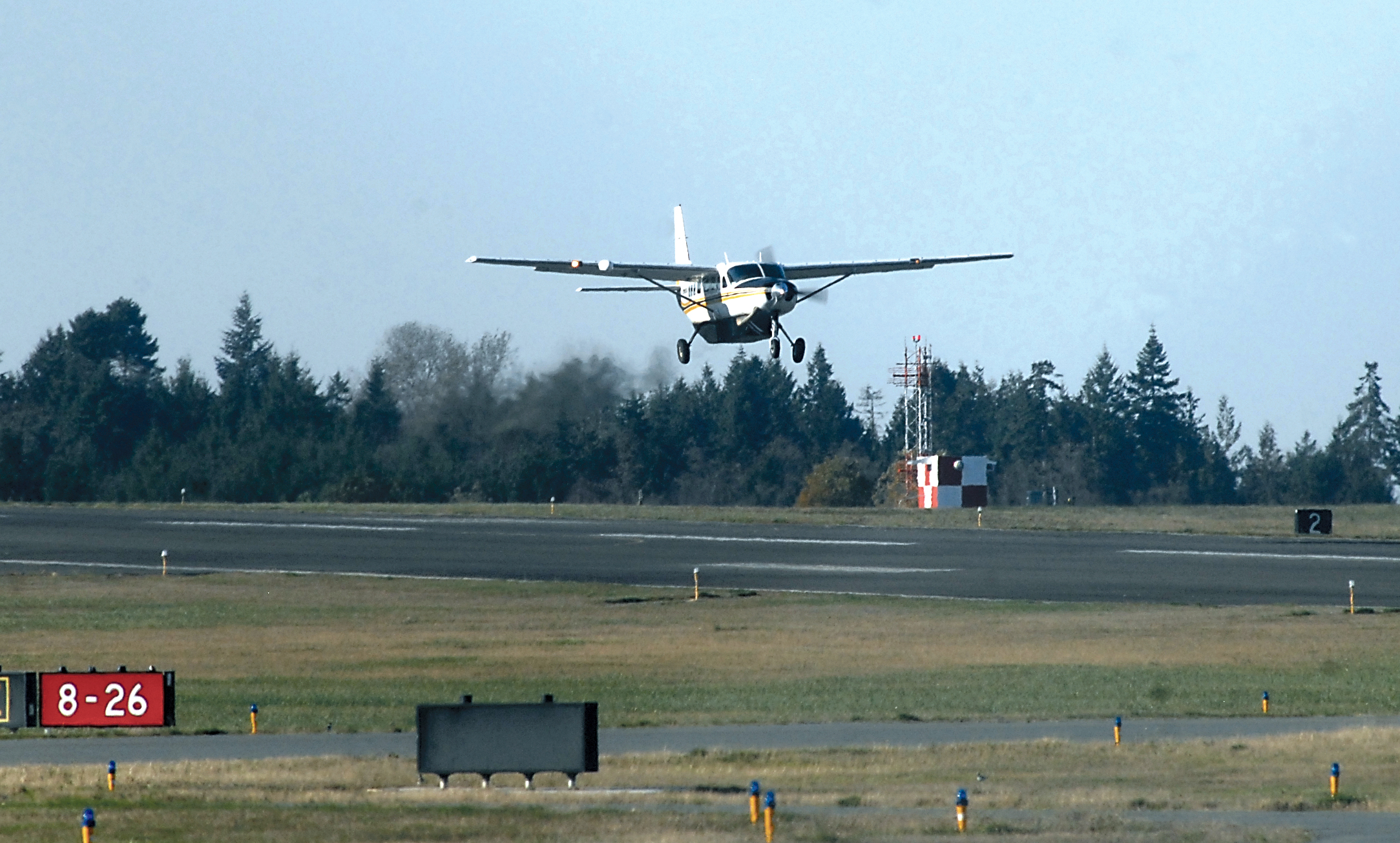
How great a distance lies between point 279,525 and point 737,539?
23.5 metres

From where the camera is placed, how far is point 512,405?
98000 mm

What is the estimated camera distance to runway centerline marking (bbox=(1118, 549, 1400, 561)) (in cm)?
6495

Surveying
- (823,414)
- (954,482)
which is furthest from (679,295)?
(823,414)

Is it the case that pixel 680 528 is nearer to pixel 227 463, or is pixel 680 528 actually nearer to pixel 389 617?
pixel 389 617

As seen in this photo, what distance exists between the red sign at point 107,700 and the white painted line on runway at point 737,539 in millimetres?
49700

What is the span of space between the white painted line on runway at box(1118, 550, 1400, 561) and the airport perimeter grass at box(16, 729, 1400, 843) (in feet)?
129

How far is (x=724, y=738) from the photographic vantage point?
91.8 ft

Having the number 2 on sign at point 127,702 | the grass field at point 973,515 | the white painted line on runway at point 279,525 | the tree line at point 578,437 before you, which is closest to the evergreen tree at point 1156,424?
the tree line at point 578,437

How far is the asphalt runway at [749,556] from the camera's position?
2239 inches

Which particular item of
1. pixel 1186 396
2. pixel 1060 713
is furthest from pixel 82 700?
pixel 1186 396

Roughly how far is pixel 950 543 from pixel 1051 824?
178 feet

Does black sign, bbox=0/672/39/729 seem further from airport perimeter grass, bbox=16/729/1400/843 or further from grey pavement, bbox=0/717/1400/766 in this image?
grey pavement, bbox=0/717/1400/766

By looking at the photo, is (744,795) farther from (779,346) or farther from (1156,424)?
(1156,424)

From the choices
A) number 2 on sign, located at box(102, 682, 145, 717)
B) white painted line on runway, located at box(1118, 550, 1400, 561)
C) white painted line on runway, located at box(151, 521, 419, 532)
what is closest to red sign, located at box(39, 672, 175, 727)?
number 2 on sign, located at box(102, 682, 145, 717)
